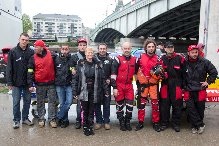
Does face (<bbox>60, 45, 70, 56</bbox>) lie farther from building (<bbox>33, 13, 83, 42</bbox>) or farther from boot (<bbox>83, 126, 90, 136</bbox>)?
building (<bbox>33, 13, 83, 42</bbox>)

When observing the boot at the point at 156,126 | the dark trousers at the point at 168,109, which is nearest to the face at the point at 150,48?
the dark trousers at the point at 168,109

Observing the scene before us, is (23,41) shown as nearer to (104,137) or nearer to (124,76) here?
(124,76)

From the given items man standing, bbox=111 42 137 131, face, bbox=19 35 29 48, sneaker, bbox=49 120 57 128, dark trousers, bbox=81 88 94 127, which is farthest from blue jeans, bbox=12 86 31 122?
man standing, bbox=111 42 137 131

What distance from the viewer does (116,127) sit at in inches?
249

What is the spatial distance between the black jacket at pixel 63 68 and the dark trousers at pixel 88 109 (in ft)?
2.01

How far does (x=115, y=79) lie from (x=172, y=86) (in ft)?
3.47

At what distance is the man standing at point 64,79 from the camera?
6219 millimetres

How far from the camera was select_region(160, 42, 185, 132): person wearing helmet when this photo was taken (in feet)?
19.9

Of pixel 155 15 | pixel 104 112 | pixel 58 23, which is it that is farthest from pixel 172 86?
pixel 58 23

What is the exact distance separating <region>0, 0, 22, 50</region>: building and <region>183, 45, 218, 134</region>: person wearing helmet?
21.4m

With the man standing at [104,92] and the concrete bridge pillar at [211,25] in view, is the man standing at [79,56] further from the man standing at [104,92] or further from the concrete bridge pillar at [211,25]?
the concrete bridge pillar at [211,25]

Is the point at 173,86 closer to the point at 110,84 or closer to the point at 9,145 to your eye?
the point at 110,84

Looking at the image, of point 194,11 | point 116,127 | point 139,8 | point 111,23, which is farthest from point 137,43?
A: point 116,127

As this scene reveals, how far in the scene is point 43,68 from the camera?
614 cm
